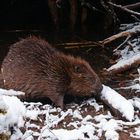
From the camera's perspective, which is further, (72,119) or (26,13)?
(26,13)

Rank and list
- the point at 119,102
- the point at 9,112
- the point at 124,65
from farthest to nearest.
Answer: the point at 124,65
the point at 119,102
the point at 9,112

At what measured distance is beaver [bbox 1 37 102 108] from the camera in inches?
228

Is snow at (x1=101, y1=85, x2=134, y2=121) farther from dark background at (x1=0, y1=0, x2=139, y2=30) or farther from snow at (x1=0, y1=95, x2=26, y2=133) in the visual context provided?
dark background at (x1=0, y1=0, x2=139, y2=30)

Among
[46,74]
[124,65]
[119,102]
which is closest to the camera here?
[119,102]

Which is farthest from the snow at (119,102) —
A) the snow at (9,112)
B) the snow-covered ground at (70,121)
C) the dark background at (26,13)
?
the dark background at (26,13)

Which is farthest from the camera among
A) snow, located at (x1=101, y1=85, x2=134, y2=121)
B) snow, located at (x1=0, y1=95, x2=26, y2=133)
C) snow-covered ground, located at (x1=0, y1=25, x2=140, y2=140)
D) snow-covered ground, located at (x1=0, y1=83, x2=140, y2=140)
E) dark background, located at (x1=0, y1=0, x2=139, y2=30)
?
dark background, located at (x1=0, y1=0, x2=139, y2=30)

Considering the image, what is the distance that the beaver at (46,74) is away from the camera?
578cm

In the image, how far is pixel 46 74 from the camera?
585 cm

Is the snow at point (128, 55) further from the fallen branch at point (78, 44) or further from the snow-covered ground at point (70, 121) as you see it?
the snow-covered ground at point (70, 121)

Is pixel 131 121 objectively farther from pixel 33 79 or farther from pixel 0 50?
pixel 0 50

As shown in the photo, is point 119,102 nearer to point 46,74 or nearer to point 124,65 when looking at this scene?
point 46,74

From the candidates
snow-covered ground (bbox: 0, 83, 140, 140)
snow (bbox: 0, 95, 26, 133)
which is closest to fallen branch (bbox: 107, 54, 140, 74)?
snow-covered ground (bbox: 0, 83, 140, 140)

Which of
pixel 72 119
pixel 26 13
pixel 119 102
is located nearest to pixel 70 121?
pixel 72 119

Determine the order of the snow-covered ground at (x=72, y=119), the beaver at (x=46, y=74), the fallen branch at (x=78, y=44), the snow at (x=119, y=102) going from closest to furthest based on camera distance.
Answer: the snow-covered ground at (x=72, y=119) → the snow at (x=119, y=102) → the beaver at (x=46, y=74) → the fallen branch at (x=78, y=44)
